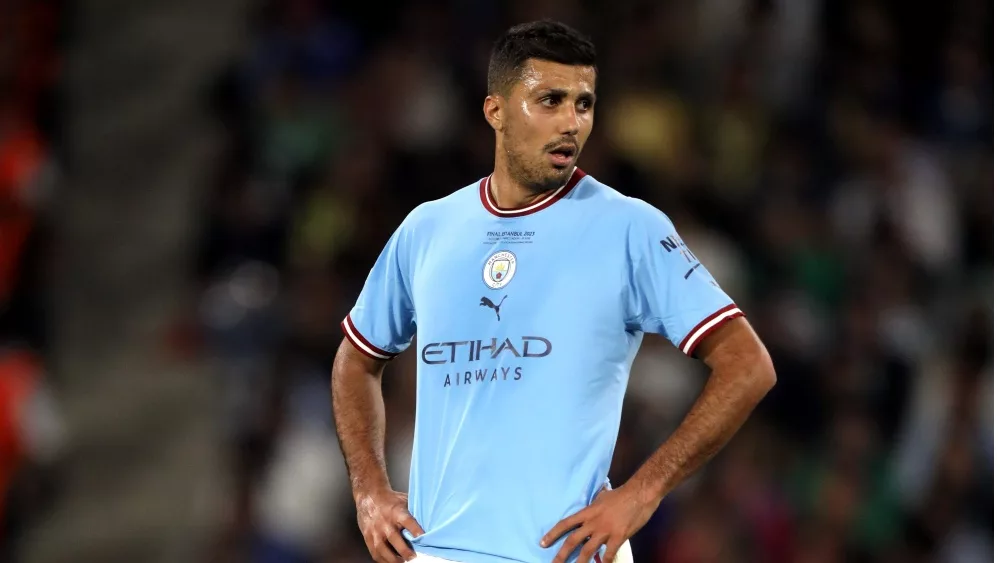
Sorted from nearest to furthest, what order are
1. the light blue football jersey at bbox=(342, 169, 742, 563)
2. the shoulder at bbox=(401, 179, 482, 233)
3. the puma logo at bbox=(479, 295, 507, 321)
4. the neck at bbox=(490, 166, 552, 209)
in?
the light blue football jersey at bbox=(342, 169, 742, 563)
the puma logo at bbox=(479, 295, 507, 321)
the neck at bbox=(490, 166, 552, 209)
the shoulder at bbox=(401, 179, 482, 233)

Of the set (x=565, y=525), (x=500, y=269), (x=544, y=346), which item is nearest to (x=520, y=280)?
(x=500, y=269)

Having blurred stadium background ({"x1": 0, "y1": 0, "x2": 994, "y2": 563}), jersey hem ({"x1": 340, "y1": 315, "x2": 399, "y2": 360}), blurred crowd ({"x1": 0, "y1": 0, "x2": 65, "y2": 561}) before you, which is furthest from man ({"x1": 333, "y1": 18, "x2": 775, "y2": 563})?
blurred crowd ({"x1": 0, "y1": 0, "x2": 65, "y2": 561})

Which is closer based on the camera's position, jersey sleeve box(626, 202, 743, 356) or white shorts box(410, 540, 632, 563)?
jersey sleeve box(626, 202, 743, 356)

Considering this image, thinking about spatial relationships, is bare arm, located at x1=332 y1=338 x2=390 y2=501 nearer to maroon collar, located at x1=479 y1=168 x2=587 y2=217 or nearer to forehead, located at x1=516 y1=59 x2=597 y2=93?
maroon collar, located at x1=479 y1=168 x2=587 y2=217

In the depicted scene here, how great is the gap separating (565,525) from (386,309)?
91 centimetres

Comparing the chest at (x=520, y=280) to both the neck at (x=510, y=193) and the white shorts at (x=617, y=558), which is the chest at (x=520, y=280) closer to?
the neck at (x=510, y=193)

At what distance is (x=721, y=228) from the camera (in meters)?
8.57

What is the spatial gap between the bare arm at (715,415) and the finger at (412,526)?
60cm

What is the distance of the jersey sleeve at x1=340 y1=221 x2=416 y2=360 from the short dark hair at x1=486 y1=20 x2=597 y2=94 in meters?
0.54

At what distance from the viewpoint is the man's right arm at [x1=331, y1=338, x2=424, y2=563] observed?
3.79 meters

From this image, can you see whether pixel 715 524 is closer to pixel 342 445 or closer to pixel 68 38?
pixel 342 445

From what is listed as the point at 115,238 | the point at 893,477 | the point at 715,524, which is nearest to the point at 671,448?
the point at 715,524

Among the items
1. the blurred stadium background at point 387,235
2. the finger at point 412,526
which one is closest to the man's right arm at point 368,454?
the finger at point 412,526

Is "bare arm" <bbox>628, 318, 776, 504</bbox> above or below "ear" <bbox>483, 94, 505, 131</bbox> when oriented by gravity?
below
